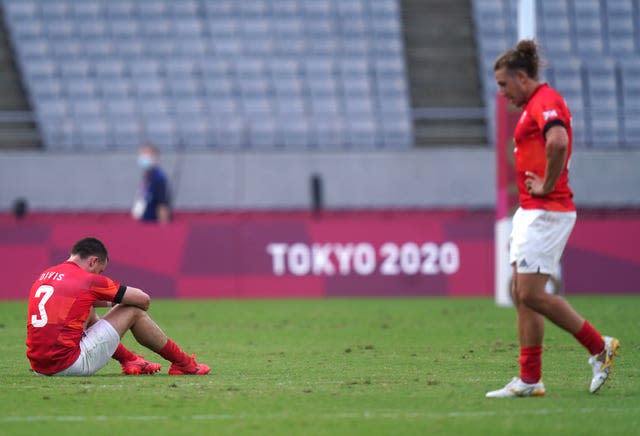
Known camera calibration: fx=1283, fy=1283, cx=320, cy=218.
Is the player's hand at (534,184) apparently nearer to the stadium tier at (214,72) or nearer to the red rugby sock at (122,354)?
the red rugby sock at (122,354)

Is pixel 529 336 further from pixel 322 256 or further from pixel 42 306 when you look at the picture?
pixel 322 256

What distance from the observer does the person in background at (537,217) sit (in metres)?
7.33

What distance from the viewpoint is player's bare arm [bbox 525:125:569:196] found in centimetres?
723

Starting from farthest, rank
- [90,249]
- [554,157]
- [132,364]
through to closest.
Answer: [132,364]
[90,249]
[554,157]

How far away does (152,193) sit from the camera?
1923 cm

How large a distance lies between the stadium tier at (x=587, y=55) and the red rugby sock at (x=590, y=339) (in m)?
16.0

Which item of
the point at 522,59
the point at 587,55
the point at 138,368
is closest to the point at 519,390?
the point at 522,59

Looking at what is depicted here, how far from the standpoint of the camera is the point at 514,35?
84.3ft

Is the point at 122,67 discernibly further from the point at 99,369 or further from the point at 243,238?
the point at 99,369

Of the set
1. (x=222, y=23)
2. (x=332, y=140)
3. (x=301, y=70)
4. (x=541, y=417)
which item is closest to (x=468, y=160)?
(x=332, y=140)

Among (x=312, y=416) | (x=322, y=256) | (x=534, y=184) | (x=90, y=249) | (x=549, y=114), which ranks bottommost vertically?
(x=322, y=256)

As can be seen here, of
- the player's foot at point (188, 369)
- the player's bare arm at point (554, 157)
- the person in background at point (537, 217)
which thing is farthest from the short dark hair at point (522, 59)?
the player's foot at point (188, 369)

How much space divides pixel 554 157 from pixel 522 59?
0.65m

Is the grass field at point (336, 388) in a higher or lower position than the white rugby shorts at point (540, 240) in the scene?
lower
